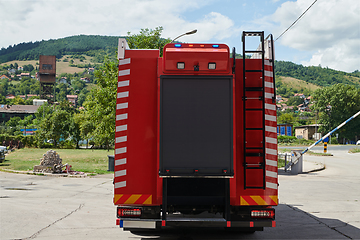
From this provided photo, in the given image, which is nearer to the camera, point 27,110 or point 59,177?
point 59,177

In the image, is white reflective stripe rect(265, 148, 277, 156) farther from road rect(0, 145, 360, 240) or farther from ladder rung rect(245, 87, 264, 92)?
road rect(0, 145, 360, 240)

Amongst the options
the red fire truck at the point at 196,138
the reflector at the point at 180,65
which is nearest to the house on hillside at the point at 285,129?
the red fire truck at the point at 196,138

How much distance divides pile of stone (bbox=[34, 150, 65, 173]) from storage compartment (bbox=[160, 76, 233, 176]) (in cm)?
1568

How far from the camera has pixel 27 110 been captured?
135875 millimetres

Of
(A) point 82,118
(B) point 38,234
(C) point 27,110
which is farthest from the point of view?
(C) point 27,110

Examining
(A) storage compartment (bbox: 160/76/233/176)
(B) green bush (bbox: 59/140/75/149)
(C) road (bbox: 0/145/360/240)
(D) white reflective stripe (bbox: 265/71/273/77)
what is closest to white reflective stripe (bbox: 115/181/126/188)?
(A) storage compartment (bbox: 160/76/233/176)

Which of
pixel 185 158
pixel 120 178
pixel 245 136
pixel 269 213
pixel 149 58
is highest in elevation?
pixel 149 58

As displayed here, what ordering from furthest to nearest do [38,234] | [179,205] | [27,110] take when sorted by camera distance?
[27,110]
[38,234]
[179,205]

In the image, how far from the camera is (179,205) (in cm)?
500

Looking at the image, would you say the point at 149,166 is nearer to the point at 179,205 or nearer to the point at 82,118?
the point at 179,205

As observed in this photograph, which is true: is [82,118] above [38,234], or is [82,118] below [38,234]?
above

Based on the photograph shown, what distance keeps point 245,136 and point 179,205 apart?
5.10 feet

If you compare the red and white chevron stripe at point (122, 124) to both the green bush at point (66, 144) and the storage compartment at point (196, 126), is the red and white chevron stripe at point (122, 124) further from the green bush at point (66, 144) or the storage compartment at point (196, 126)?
the green bush at point (66, 144)

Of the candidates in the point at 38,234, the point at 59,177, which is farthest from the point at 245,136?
the point at 59,177
